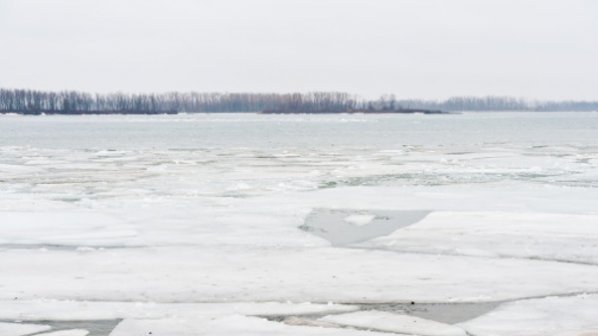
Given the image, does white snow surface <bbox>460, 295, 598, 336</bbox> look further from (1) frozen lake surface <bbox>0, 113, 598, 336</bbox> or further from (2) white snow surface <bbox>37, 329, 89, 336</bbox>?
(2) white snow surface <bbox>37, 329, 89, 336</bbox>

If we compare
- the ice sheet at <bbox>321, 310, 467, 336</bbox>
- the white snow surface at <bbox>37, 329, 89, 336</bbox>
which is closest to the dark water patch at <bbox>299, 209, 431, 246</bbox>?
the ice sheet at <bbox>321, 310, 467, 336</bbox>

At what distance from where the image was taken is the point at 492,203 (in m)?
13.0

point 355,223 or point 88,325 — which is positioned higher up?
point 88,325

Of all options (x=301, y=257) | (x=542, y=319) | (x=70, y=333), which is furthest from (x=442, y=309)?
(x=70, y=333)

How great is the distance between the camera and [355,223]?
440 inches

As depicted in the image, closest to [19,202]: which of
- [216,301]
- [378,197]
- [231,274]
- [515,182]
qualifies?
[378,197]

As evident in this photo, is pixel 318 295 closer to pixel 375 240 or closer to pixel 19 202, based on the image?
pixel 375 240

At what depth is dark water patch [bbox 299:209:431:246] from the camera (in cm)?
1002

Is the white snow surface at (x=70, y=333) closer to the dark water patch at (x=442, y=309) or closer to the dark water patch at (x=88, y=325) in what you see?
the dark water patch at (x=88, y=325)

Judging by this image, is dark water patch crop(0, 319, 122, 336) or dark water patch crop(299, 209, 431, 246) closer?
dark water patch crop(0, 319, 122, 336)

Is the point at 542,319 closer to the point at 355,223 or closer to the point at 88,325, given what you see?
the point at 88,325

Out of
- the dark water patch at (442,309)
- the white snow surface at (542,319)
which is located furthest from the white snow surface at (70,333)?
the white snow surface at (542,319)

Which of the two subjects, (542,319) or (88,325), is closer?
(88,325)

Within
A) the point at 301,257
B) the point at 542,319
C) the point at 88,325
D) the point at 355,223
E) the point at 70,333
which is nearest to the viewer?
the point at 70,333
